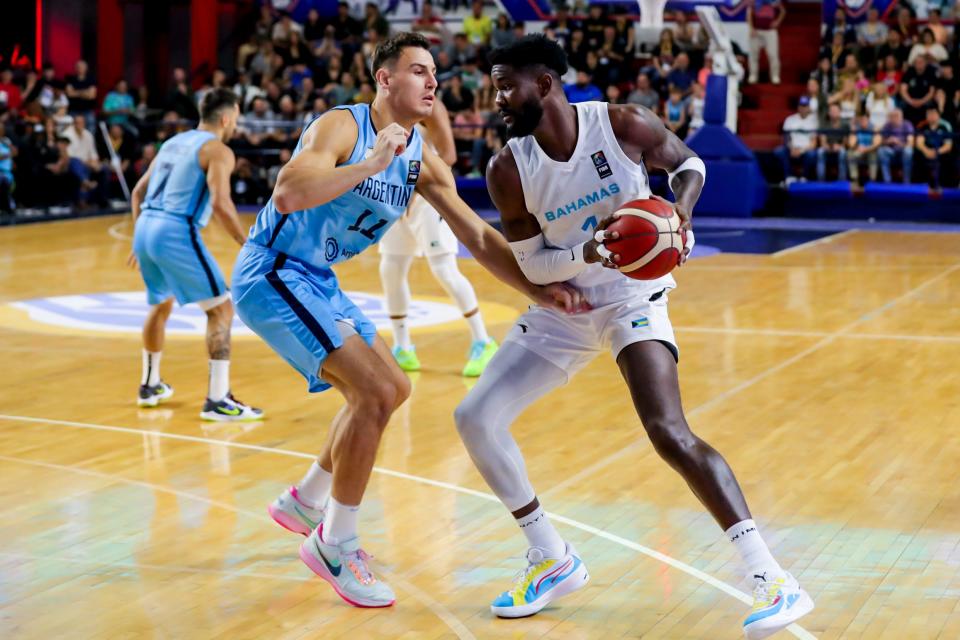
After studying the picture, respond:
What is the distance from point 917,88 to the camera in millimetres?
19266

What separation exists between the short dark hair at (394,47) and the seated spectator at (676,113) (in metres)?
14.8

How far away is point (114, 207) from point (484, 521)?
15.8 m

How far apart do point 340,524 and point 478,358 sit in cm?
408

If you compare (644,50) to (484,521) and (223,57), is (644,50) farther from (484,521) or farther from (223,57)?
(484,521)

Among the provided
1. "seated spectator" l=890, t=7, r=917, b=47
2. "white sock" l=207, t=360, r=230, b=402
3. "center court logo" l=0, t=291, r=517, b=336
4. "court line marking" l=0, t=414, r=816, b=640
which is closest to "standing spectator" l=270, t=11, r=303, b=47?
"seated spectator" l=890, t=7, r=917, b=47

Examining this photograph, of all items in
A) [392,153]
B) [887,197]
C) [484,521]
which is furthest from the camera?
[887,197]

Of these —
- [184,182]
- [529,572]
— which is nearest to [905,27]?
[184,182]

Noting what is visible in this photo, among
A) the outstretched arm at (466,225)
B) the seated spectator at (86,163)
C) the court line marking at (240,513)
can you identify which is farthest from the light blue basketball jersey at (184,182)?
the seated spectator at (86,163)

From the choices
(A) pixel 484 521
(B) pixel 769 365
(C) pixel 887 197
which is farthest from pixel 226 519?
(C) pixel 887 197

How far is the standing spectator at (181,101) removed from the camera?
2205 cm

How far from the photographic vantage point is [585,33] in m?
22.2

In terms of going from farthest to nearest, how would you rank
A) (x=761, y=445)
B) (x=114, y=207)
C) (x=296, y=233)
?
(x=114, y=207), (x=761, y=445), (x=296, y=233)

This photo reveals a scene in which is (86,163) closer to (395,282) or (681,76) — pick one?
(681,76)

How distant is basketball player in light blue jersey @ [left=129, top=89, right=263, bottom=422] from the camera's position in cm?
771
